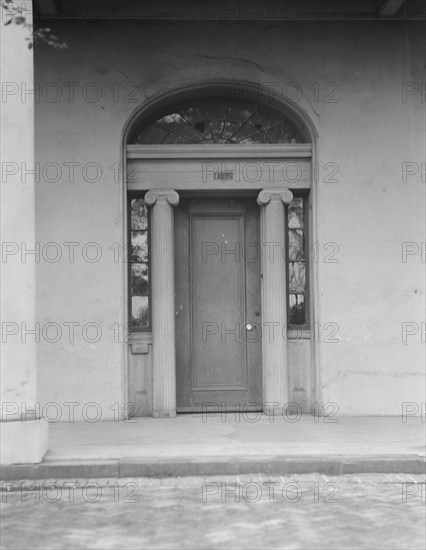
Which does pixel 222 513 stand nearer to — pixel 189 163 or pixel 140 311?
pixel 140 311

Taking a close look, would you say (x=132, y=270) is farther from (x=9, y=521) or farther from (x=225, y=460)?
(x=9, y=521)

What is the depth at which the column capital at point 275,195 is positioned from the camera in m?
10.9

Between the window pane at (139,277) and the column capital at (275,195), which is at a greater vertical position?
the column capital at (275,195)

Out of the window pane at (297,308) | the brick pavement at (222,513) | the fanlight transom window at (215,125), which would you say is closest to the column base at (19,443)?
the brick pavement at (222,513)

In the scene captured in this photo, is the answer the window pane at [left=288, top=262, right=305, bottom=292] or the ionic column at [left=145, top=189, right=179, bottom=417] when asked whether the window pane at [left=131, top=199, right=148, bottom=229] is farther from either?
the window pane at [left=288, top=262, right=305, bottom=292]

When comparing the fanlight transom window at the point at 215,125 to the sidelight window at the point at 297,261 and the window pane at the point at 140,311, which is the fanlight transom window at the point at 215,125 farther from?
the window pane at the point at 140,311

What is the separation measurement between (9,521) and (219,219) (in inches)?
232

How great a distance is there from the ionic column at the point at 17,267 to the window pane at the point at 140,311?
3177 millimetres

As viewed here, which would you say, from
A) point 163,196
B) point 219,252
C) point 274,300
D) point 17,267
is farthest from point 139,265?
point 17,267

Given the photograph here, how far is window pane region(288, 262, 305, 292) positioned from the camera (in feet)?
36.9

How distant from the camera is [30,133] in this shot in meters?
8.01

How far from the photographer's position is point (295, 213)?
11.3 meters

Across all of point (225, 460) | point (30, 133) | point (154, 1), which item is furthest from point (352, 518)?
point (154, 1)

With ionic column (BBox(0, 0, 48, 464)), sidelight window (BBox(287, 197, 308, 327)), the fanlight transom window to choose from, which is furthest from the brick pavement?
the fanlight transom window
